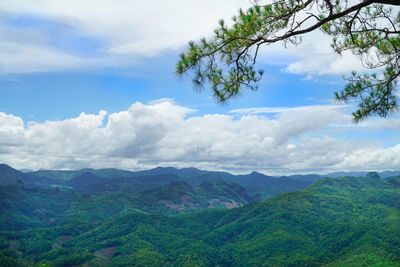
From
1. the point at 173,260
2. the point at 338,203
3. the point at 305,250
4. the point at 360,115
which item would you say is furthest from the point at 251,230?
the point at 360,115

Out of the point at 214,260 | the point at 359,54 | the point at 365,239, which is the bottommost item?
the point at 214,260

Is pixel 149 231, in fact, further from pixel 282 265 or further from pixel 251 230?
pixel 282 265

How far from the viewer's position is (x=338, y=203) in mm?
177875

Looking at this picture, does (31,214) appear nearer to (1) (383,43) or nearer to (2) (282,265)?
(2) (282,265)

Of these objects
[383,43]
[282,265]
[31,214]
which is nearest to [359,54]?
[383,43]

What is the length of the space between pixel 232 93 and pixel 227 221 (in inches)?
6862

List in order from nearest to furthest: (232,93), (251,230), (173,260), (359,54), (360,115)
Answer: (232,93)
(359,54)
(360,115)
(173,260)
(251,230)

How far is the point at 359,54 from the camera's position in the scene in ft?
34.1

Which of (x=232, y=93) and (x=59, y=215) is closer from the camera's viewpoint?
(x=232, y=93)

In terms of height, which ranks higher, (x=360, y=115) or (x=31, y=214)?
(x=360, y=115)

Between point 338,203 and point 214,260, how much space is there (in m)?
101

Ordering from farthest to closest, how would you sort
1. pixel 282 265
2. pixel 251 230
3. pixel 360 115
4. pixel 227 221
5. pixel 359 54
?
pixel 227 221 < pixel 251 230 < pixel 282 265 < pixel 360 115 < pixel 359 54

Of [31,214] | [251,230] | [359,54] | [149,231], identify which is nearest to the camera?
[359,54]

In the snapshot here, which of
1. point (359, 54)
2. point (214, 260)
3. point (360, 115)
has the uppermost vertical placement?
point (359, 54)
